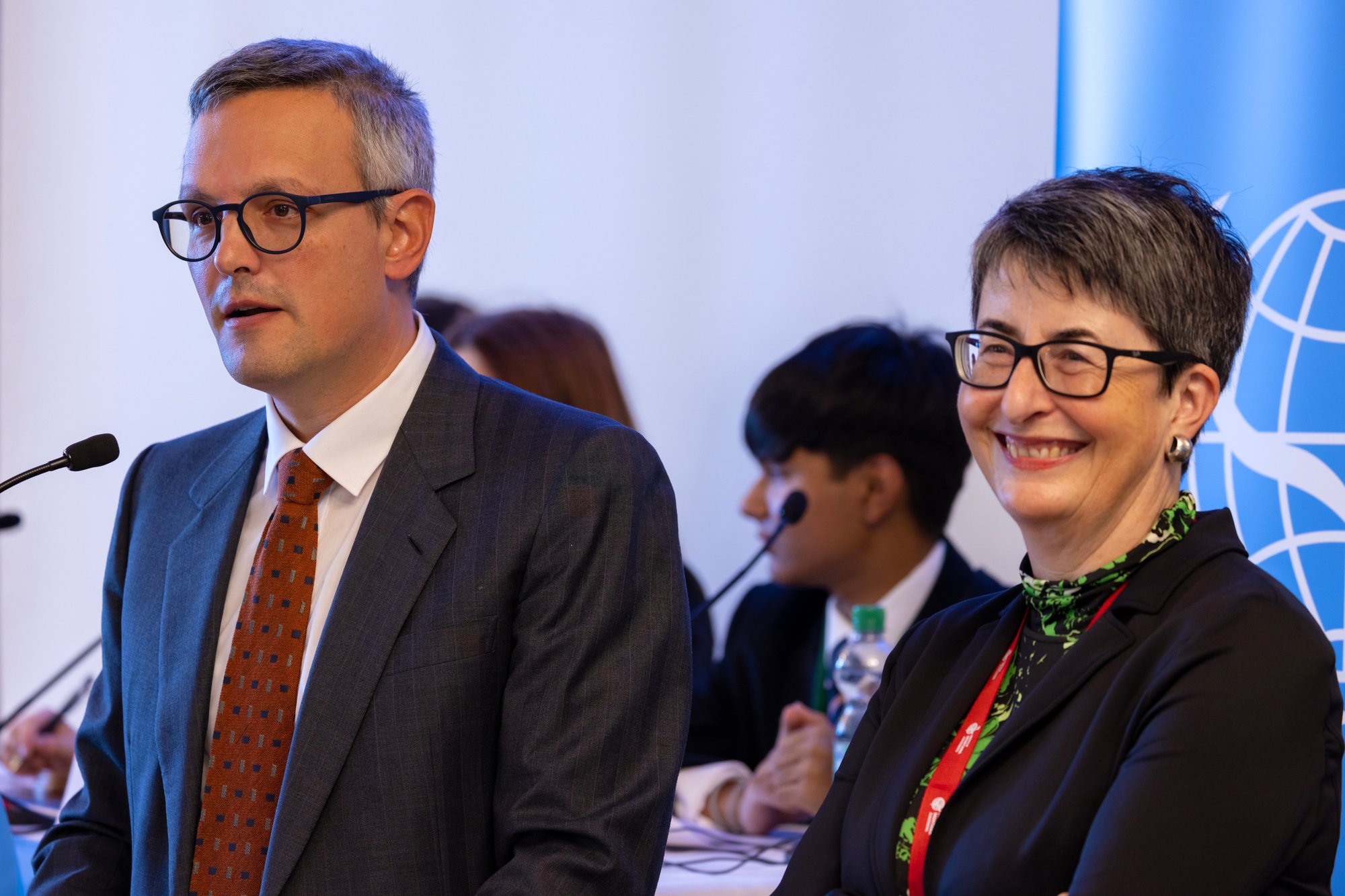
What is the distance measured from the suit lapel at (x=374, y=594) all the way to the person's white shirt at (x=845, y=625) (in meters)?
1.37

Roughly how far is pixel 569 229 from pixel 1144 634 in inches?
111

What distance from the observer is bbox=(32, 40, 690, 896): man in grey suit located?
1551 millimetres

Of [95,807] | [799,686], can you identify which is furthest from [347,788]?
[799,686]

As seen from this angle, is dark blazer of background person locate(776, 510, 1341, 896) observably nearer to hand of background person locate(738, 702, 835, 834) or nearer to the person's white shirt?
hand of background person locate(738, 702, 835, 834)

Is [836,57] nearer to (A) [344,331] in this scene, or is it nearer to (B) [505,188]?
(B) [505,188]

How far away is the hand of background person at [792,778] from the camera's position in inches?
104

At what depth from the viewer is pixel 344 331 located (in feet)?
5.58

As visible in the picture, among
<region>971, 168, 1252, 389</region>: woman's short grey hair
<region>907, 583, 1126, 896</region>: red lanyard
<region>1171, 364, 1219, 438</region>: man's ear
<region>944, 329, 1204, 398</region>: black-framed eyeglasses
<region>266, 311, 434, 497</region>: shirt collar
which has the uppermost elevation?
<region>971, 168, 1252, 389</region>: woman's short grey hair

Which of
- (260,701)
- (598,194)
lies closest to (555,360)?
(598,194)

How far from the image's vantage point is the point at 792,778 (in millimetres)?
2678

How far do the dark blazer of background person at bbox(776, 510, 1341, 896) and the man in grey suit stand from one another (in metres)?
0.33

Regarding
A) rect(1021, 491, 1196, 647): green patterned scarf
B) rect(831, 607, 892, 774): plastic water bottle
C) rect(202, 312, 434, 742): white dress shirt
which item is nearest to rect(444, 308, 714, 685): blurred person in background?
rect(831, 607, 892, 774): plastic water bottle

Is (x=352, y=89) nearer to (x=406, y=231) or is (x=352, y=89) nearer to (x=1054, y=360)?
(x=406, y=231)

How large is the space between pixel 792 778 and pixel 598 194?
191 cm
